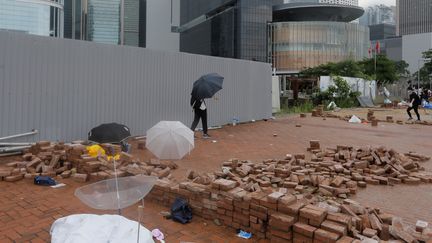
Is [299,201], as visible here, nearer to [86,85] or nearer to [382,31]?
[86,85]

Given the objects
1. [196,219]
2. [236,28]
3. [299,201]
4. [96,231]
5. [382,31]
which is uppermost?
[382,31]

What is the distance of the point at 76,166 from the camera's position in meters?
6.62

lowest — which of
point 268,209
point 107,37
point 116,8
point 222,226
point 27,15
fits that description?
point 222,226

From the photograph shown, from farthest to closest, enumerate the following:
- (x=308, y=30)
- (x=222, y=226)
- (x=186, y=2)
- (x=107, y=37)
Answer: (x=186, y=2), (x=308, y=30), (x=107, y=37), (x=222, y=226)

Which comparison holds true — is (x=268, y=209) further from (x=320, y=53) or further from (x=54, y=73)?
(x=320, y=53)

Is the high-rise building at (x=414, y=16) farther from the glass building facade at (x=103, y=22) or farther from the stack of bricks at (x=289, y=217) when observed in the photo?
the stack of bricks at (x=289, y=217)

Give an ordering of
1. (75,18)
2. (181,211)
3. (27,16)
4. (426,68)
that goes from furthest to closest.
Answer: (426,68) → (75,18) → (27,16) → (181,211)

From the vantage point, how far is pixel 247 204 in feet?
13.5

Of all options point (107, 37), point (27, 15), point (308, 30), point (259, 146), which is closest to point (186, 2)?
point (308, 30)

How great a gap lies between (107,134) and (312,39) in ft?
291

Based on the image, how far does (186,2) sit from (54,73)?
12261 cm

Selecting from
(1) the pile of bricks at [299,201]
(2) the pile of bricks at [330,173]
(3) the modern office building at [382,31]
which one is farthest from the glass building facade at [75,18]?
(3) the modern office building at [382,31]

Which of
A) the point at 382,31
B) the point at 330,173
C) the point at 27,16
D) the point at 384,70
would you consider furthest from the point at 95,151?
the point at 382,31

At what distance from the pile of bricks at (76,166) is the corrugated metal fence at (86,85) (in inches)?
63.5
